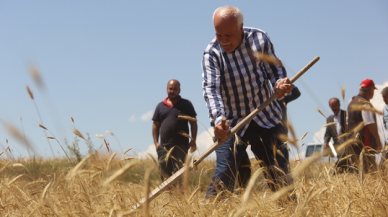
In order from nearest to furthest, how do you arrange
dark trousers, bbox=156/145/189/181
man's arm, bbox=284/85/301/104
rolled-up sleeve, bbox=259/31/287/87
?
1. rolled-up sleeve, bbox=259/31/287/87
2. dark trousers, bbox=156/145/189/181
3. man's arm, bbox=284/85/301/104

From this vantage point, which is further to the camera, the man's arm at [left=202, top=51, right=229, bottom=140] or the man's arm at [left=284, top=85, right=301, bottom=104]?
the man's arm at [left=284, top=85, right=301, bottom=104]

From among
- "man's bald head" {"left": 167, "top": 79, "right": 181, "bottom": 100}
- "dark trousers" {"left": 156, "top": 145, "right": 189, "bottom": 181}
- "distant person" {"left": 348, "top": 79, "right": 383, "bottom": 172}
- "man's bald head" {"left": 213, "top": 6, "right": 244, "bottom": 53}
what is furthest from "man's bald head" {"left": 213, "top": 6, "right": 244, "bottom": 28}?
"man's bald head" {"left": 167, "top": 79, "right": 181, "bottom": 100}

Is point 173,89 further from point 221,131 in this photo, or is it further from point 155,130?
point 221,131

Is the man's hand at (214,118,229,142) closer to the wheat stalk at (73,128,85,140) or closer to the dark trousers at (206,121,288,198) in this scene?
the dark trousers at (206,121,288,198)

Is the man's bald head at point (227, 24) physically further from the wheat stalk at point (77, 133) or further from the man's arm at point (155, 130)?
the man's arm at point (155, 130)

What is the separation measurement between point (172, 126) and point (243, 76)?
251cm

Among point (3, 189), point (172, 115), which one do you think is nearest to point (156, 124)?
point (172, 115)

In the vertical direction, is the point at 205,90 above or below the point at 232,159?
above

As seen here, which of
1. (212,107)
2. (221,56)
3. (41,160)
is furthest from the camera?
(41,160)

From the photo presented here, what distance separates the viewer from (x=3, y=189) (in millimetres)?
3453

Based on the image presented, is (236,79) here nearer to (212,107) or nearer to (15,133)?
(212,107)

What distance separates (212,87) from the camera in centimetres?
283

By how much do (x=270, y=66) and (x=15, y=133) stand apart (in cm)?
202

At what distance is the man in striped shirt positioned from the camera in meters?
2.81
